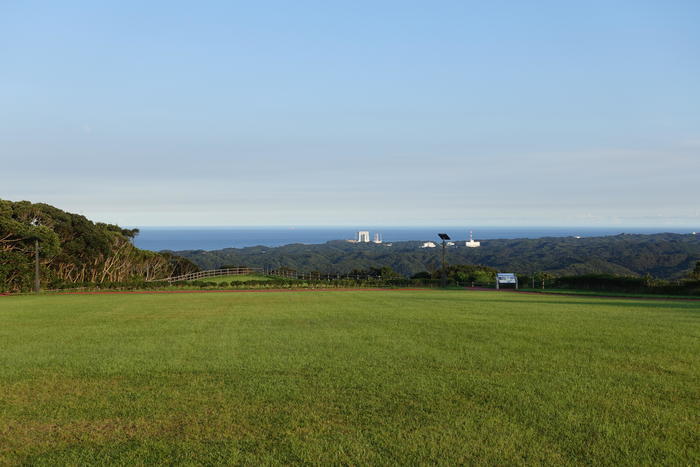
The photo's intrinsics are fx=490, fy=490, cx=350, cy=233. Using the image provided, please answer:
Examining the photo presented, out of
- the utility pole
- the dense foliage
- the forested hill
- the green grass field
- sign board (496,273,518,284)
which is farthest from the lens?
the forested hill

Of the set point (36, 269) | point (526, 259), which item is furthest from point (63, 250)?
point (526, 259)

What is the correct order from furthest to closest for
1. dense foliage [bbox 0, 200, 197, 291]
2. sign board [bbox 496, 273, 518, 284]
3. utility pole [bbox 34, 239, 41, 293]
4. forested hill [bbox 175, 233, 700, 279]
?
forested hill [bbox 175, 233, 700, 279], sign board [bbox 496, 273, 518, 284], dense foliage [bbox 0, 200, 197, 291], utility pole [bbox 34, 239, 41, 293]

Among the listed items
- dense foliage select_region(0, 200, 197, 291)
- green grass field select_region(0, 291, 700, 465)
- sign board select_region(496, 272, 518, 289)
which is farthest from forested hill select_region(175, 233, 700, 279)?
green grass field select_region(0, 291, 700, 465)

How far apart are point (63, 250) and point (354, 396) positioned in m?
45.5

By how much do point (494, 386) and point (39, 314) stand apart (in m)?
16.7

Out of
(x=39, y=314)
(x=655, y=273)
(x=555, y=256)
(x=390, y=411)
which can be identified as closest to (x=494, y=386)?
(x=390, y=411)

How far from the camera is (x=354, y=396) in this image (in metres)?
6.54

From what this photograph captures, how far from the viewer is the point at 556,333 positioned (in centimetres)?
1170

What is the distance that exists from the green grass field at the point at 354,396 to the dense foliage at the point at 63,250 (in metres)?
25.9

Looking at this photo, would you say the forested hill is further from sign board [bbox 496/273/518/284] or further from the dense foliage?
sign board [bbox 496/273/518/284]

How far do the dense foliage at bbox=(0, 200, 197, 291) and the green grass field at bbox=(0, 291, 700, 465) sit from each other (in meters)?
25.9

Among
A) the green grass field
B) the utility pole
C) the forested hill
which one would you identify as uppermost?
the utility pole

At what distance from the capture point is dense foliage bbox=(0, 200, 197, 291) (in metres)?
33.7

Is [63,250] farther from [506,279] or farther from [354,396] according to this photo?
[354,396]
